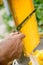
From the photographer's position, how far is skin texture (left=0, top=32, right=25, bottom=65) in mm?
712

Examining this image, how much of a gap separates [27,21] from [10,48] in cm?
49

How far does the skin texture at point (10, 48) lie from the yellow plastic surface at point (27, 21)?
352 mm

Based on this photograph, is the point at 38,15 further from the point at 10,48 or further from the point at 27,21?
the point at 10,48

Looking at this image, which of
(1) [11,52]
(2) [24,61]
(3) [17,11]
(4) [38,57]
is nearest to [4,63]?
(1) [11,52]

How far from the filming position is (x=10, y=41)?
2.51ft

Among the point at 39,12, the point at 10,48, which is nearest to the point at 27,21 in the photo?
the point at 39,12

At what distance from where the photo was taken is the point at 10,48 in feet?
2.43

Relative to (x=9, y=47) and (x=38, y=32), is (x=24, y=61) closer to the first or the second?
(x=9, y=47)

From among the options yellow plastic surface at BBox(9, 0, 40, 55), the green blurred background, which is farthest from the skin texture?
the green blurred background

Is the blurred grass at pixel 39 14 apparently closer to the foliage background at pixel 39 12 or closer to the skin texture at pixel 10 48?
the foliage background at pixel 39 12

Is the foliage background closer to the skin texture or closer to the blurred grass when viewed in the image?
the blurred grass

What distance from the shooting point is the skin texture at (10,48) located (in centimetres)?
71

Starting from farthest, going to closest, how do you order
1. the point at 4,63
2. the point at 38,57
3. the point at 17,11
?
the point at 17,11 → the point at 38,57 → the point at 4,63

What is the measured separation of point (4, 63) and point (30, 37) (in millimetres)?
835
